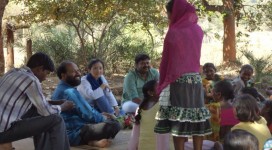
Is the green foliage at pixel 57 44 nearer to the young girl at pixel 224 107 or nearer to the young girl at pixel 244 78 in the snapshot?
the young girl at pixel 244 78

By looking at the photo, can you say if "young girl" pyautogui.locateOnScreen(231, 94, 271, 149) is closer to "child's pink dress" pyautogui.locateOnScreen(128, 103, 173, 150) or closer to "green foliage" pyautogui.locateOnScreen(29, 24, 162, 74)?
"child's pink dress" pyautogui.locateOnScreen(128, 103, 173, 150)

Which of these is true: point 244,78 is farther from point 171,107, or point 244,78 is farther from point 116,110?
point 171,107

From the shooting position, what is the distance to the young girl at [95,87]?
5.40 metres

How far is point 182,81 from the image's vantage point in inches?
139

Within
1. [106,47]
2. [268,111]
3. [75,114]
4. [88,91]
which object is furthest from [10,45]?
[268,111]

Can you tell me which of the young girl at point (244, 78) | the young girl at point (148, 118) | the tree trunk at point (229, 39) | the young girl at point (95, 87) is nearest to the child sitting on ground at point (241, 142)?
the young girl at point (148, 118)

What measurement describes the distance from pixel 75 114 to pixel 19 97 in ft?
4.29

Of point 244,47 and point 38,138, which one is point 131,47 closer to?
point 244,47

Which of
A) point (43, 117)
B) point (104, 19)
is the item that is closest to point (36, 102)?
point (43, 117)

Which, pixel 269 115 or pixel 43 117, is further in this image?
pixel 269 115

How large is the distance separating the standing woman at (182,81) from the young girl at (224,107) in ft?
2.56

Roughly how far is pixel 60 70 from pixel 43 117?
3.72 ft

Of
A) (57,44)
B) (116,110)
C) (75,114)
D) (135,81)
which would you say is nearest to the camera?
(75,114)

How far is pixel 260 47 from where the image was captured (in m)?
18.5
